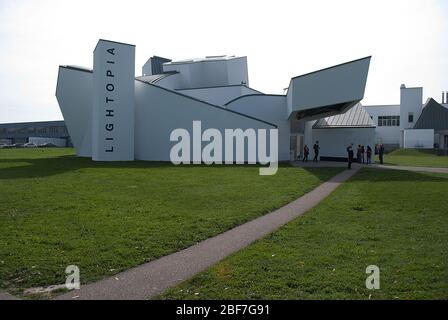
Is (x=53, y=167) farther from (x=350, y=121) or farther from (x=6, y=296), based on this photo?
(x=350, y=121)

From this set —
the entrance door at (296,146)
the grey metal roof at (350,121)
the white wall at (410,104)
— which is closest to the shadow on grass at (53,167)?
the entrance door at (296,146)

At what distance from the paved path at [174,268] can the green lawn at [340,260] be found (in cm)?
25

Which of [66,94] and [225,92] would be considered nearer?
[66,94]

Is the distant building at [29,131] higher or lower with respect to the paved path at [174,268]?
higher

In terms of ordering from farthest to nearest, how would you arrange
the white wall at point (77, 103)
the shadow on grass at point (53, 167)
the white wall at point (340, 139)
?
the white wall at point (340, 139) → the white wall at point (77, 103) → the shadow on grass at point (53, 167)

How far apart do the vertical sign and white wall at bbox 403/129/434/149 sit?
41.9 meters

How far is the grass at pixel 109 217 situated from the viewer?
6016 millimetres

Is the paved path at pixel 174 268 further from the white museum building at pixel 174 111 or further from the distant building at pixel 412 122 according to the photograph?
the distant building at pixel 412 122
